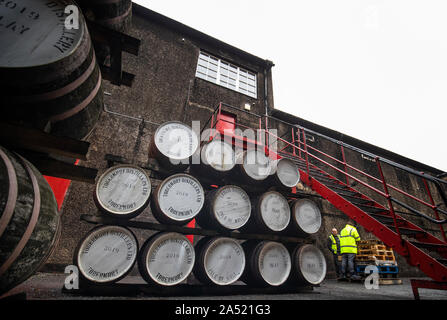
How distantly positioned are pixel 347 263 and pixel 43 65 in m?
7.87

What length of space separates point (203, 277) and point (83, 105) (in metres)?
2.68

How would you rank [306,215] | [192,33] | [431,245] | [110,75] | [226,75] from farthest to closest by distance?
[226,75] → [192,33] → [306,215] → [431,245] → [110,75]

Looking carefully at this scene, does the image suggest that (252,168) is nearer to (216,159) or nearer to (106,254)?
(216,159)

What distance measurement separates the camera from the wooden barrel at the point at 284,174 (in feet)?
13.4

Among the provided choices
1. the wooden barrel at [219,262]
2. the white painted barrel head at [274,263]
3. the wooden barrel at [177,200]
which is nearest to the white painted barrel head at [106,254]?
the wooden barrel at [177,200]

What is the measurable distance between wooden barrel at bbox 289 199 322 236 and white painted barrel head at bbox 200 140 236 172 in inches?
58.0

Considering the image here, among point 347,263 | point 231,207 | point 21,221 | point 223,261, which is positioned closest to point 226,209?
point 231,207

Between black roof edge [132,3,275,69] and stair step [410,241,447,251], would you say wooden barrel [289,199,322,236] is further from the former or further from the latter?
black roof edge [132,3,275,69]

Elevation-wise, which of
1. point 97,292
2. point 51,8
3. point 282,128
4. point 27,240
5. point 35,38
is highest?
point 282,128

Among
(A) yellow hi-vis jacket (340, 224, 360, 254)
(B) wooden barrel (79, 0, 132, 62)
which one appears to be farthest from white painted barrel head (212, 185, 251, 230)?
(A) yellow hi-vis jacket (340, 224, 360, 254)

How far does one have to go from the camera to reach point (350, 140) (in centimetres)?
1149
